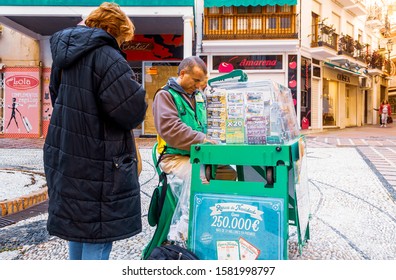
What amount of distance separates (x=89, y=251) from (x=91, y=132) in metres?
0.61

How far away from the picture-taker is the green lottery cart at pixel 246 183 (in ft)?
7.17

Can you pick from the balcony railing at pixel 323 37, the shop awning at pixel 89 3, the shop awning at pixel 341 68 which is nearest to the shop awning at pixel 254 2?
the balcony railing at pixel 323 37

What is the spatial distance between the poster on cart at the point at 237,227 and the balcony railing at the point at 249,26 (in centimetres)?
1572

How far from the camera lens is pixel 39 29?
51.7 ft

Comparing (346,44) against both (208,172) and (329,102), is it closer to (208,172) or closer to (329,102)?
(329,102)

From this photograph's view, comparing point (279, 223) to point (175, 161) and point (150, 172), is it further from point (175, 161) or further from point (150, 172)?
point (150, 172)

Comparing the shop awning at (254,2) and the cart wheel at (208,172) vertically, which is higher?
the shop awning at (254,2)

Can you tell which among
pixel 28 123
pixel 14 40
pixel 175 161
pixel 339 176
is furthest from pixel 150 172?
pixel 14 40

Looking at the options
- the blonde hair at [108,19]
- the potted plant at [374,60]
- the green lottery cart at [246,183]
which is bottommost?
the green lottery cart at [246,183]

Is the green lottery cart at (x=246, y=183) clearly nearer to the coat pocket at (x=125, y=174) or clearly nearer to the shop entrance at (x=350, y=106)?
the coat pocket at (x=125, y=174)

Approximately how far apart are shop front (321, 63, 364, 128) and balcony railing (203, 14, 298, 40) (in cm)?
446

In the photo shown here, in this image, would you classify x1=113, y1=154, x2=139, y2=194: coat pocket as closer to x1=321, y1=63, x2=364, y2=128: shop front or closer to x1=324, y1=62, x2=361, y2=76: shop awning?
x1=321, y1=63, x2=364, y2=128: shop front

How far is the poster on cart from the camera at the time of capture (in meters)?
2.18

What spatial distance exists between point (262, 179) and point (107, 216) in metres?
1.24
